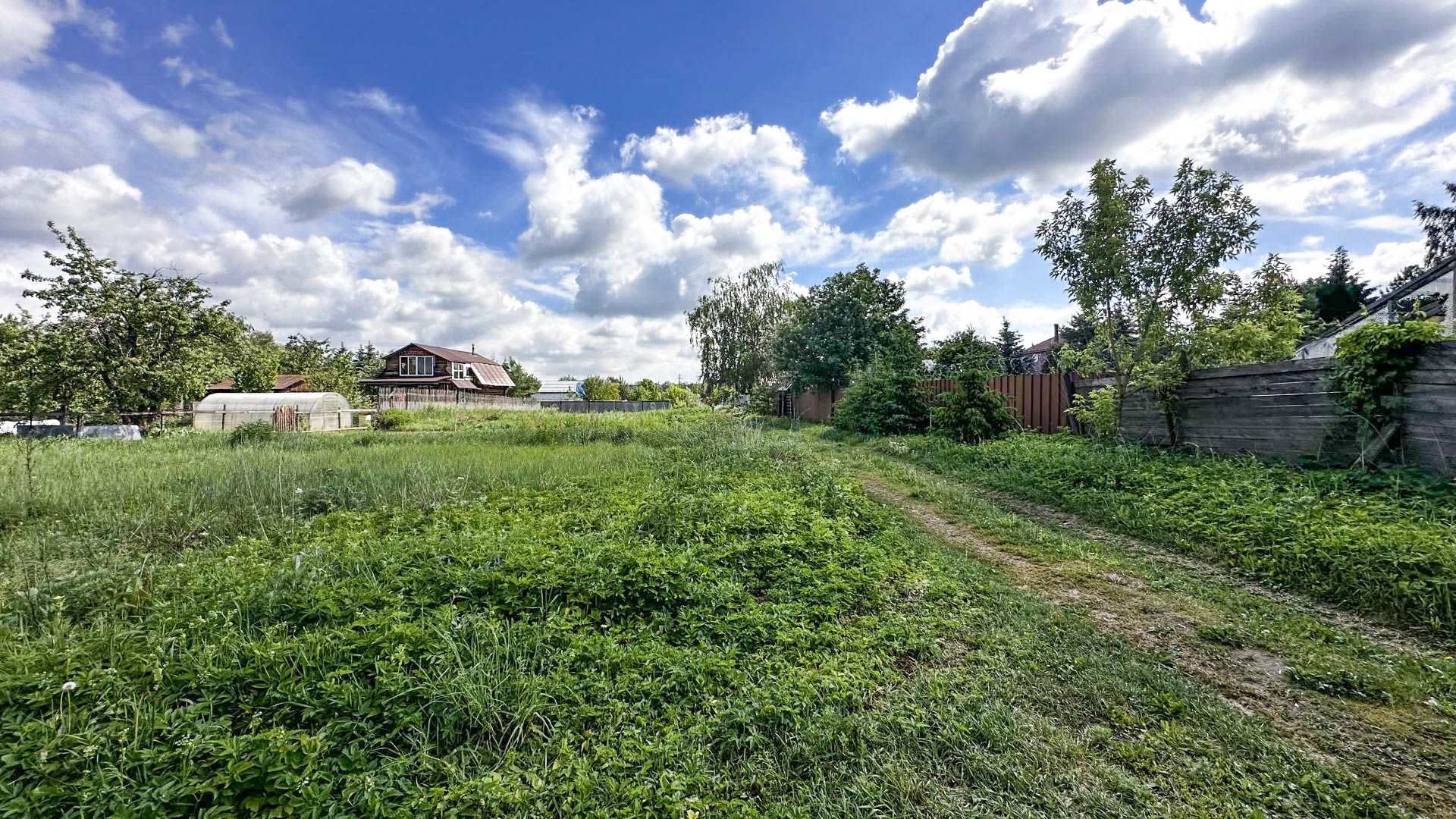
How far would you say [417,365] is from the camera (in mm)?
45812

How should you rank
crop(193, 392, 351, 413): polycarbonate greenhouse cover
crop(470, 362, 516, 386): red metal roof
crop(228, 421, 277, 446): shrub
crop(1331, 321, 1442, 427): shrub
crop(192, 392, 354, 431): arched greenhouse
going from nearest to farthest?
crop(1331, 321, 1442, 427): shrub
crop(228, 421, 277, 446): shrub
crop(192, 392, 354, 431): arched greenhouse
crop(193, 392, 351, 413): polycarbonate greenhouse cover
crop(470, 362, 516, 386): red metal roof

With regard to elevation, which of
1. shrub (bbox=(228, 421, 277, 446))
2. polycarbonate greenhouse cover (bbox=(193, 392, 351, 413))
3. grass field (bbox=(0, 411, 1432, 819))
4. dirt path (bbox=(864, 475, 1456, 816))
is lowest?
dirt path (bbox=(864, 475, 1456, 816))

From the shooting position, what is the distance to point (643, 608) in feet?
11.0

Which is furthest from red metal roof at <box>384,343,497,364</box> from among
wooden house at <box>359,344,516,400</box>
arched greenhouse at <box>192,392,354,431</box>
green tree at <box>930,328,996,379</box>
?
green tree at <box>930,328,996,379</box>

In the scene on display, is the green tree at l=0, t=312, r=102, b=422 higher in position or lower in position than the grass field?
higher

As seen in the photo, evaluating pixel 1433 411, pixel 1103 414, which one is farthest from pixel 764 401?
pixel 1433 411

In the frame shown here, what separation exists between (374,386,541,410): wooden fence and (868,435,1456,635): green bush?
3049cm

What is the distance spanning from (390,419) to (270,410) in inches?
212

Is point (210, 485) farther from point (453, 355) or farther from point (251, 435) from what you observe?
point (453, 355)

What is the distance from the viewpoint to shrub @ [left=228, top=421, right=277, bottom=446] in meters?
12.7

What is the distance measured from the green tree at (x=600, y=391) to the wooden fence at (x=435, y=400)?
27.9 ft

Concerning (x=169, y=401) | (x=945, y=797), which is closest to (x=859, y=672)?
(x=945, y=797)

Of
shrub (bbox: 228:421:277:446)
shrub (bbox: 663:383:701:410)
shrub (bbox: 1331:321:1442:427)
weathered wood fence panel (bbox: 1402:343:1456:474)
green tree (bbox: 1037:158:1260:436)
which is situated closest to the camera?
Answer: weathered wood fence panel (bbox: 1402:343:1456:474)

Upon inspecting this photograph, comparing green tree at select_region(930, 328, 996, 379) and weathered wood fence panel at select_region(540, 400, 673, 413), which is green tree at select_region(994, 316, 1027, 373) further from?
weathered wood fence panel at select_region(540, 400, 673, 413)
